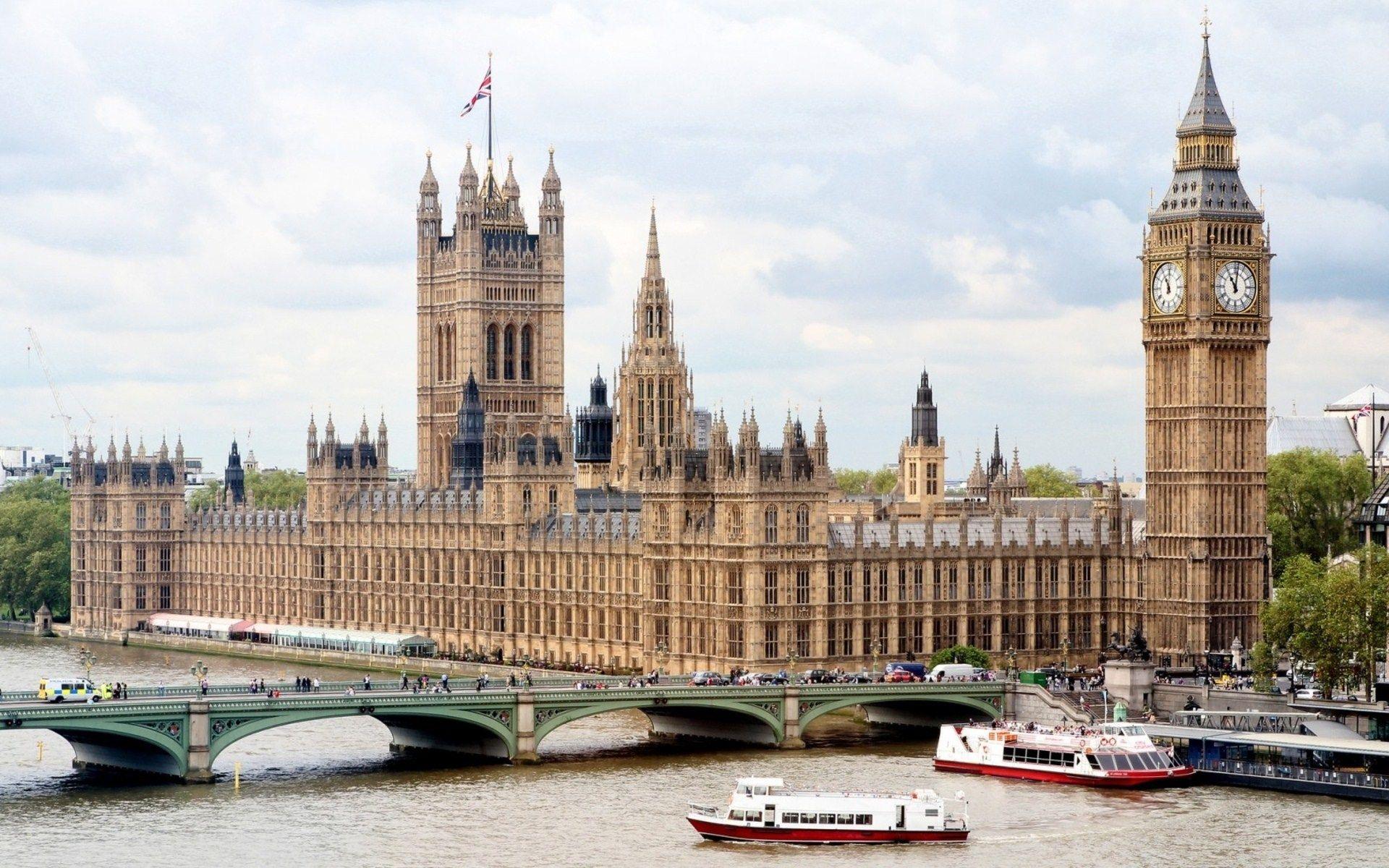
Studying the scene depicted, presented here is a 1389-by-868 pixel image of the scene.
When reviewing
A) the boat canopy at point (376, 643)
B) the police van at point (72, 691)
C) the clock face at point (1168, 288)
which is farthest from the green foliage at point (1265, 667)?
the boat canopy at point (376, 643)

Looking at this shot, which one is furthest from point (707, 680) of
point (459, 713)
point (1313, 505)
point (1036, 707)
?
point (1313, 505)

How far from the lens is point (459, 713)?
128 meters

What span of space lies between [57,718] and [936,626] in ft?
191

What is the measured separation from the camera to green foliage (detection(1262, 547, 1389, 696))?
137m

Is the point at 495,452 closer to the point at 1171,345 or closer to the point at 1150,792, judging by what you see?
the point at 1171,345

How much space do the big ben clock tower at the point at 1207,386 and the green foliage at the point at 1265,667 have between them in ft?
56.6

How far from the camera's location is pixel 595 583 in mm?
173125

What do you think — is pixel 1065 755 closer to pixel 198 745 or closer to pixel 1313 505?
pixel 198 745

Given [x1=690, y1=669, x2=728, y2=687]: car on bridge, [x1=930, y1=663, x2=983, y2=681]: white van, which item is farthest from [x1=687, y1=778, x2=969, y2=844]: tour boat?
[x1=930, y1=663, x2=983, y2=681]: white van

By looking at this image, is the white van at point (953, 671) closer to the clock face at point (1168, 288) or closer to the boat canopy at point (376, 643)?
the clock face at point (1168, 288)

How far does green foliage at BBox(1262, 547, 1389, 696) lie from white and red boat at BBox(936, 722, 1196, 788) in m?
12.9

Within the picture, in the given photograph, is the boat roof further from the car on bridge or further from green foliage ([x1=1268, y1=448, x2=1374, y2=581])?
green foliage ([x1=1268, y1=448, x2=1374, y2=581])

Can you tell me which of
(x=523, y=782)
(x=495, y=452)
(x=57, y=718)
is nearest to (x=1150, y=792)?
(x=523, y=782)

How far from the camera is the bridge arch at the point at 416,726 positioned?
407 ft
